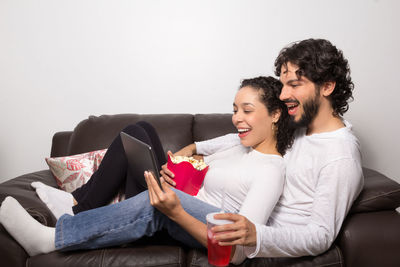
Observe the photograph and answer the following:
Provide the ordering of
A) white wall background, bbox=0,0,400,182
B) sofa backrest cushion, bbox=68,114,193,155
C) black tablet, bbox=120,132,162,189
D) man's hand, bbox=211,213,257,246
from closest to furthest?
man's hand, bbox=211,213,257,246 < black tablet, bbox=120,132,162,189 < sofa backrest cushion, bbox=68,114,193,155 < white wall background, bbox=0,0,400,182

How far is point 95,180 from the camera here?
1684 millimetres

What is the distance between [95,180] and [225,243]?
87 centimetres

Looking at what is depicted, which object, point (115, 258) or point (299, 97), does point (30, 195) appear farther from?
point (299, 97)

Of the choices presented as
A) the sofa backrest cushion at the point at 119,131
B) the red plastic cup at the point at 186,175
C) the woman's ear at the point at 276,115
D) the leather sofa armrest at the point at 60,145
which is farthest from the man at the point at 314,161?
the leather sofa armrest at the point at 60,145

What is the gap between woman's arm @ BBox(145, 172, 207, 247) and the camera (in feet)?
3.92

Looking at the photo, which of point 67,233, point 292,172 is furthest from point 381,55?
Answer: point 67,233

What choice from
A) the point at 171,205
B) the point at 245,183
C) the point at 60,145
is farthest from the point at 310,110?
the point at 60,145

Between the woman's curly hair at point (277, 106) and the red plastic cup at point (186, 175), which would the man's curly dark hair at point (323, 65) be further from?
the red plastic cup at point (186, 175)

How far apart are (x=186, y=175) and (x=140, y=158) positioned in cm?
36

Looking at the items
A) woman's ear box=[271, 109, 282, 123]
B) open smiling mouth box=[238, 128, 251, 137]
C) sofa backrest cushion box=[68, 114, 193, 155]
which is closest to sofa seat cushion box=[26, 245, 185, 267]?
open smiling mouth box=[238, 128, 251, 137]

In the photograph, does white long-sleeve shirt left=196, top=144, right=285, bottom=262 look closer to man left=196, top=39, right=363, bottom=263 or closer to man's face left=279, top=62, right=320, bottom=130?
man left=196, top=39, right=363, bottom=263

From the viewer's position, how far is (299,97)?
1450 millimetres

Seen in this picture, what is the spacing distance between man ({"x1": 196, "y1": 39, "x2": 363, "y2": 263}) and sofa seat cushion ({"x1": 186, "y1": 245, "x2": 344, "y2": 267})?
0.09 meters

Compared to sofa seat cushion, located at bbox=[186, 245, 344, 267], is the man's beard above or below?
above
